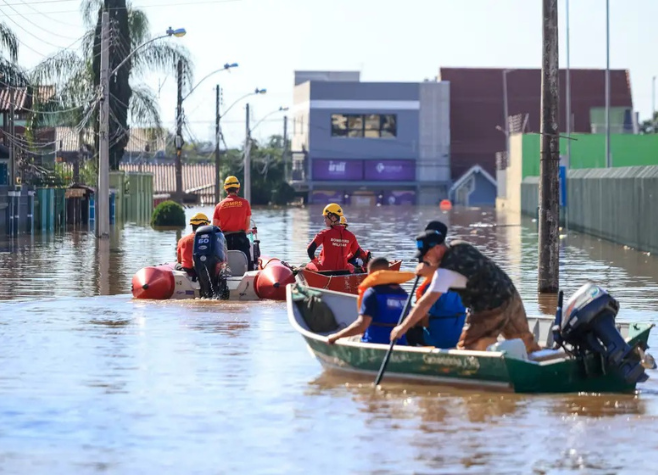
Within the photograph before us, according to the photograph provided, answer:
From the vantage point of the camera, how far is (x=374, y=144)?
Result: 119 meters

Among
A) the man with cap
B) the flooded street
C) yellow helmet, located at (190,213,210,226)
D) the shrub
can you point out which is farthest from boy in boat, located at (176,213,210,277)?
the shrub

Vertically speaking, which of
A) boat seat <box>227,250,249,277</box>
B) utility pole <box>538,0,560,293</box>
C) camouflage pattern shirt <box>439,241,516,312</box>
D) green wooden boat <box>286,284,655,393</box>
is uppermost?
utility pole <box>538,0,560,293</box>

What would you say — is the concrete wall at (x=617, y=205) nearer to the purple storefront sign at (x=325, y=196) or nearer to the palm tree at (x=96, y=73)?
the palm tree at (x=96, y=73)

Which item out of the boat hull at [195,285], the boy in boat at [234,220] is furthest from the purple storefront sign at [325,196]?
the boat hull at [195,285]

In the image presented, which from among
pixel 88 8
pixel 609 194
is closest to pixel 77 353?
pixel 609 194

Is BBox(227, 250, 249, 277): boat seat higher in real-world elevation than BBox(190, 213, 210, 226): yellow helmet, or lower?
lower

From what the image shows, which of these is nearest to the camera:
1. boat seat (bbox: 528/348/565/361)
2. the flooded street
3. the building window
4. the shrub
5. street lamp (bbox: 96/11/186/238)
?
the flooded street

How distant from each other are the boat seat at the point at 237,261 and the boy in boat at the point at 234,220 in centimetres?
20

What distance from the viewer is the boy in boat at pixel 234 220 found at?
894 inches

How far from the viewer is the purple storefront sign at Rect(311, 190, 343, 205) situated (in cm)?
11912

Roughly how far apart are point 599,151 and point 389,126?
33.4 m

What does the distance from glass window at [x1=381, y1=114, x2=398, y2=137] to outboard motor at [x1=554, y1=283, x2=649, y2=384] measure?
107265mm

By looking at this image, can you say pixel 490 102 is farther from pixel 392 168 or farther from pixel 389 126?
pixel 392 168

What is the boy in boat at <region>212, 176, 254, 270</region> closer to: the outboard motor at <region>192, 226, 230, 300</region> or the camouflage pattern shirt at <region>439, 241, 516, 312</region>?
the outboard motor at <region>192, 226, 230, 300</region>
